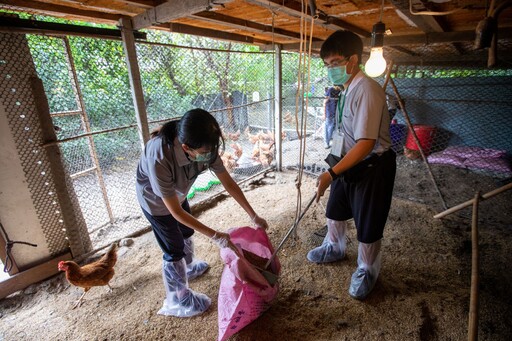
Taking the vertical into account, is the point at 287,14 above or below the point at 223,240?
above

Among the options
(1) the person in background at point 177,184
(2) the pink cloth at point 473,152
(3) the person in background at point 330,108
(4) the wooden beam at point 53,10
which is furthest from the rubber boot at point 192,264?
(2) the pink cloth at point 473,152

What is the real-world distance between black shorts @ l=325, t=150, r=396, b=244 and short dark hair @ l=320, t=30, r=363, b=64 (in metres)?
0.87

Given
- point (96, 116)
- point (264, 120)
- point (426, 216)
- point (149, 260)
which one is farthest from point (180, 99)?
point (426, 216)

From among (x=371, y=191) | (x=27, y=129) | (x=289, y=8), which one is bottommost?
(x=371, y=191)

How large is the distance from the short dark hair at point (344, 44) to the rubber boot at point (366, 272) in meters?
1.69

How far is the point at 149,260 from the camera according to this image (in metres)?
3.20

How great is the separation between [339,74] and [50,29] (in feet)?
9.10

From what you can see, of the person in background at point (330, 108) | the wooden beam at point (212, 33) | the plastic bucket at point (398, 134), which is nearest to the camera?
the wooden beam at point (212, 33)

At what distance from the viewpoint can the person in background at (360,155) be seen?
1871 mm

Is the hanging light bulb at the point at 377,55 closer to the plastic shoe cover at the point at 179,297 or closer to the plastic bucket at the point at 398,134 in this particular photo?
the plastic shoe cover at the point at 179,297

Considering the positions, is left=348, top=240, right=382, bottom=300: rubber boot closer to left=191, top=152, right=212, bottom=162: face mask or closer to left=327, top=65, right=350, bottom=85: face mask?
left=327, top=65, right=350, bottom=85: face mask

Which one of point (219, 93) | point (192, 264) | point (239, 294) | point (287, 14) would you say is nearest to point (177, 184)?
point (239, 294)

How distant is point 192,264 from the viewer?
2.83 m

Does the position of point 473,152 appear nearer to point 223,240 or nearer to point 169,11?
point 223,240
